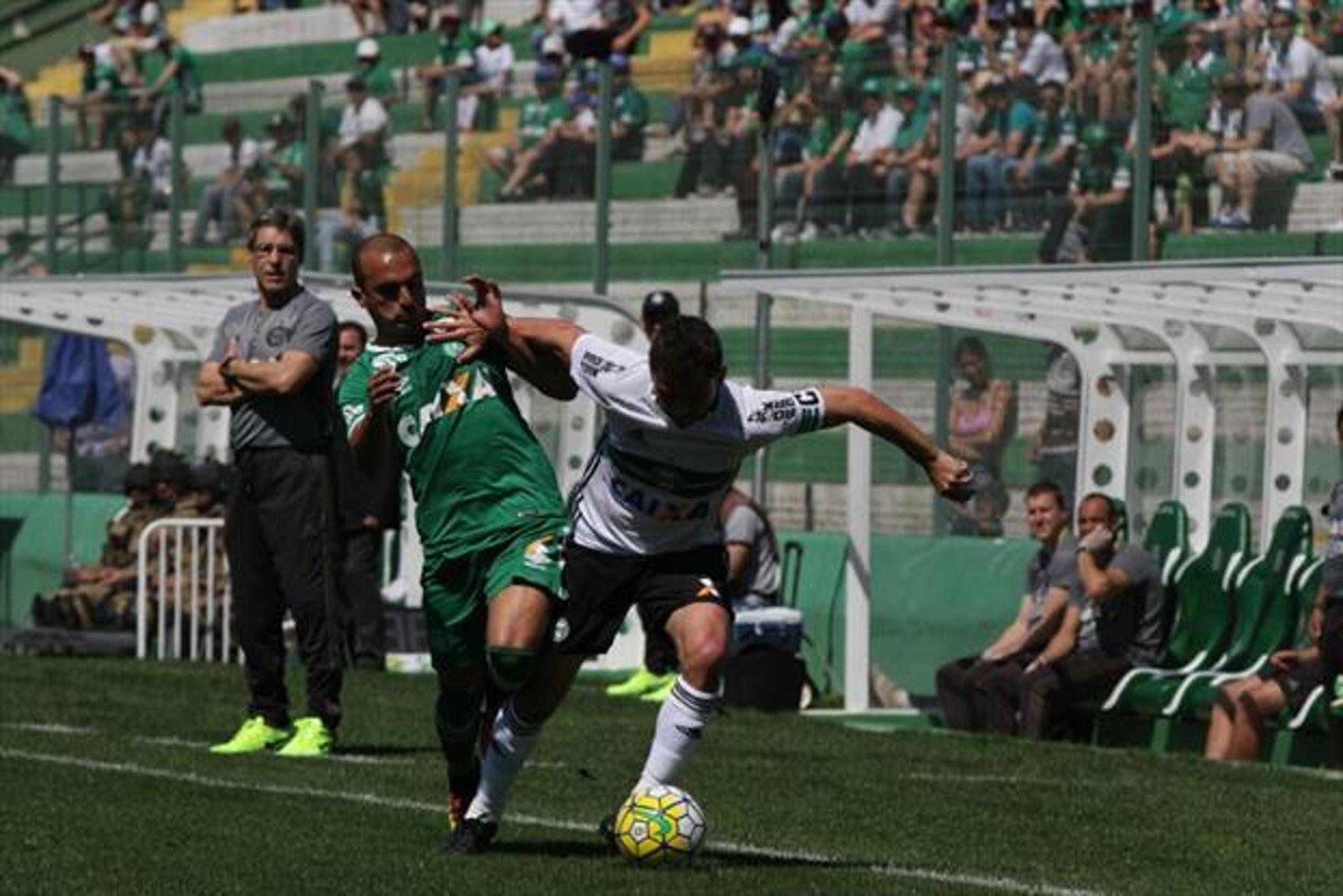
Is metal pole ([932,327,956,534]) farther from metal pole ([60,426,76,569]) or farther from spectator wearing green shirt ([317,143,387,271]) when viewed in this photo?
metal pole ([60,426,76,569])

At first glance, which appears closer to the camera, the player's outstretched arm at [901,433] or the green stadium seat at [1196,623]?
the player's outstretched arm at [901,433]

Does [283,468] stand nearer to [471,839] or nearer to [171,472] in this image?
[471,839]

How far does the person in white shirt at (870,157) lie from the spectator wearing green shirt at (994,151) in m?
0.64

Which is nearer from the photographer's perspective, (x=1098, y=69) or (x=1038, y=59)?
(x=1098, y=69)

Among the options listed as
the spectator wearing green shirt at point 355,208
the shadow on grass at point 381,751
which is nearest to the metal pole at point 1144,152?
the shadow on grass at point 381,751

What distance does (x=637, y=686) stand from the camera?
1955 cm

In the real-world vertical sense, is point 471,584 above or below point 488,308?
below

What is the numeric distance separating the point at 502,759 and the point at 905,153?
11.5 meters

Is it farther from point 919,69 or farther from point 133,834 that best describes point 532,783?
point 919,69

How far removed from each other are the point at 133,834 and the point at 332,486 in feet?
12.5

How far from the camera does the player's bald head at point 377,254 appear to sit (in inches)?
432

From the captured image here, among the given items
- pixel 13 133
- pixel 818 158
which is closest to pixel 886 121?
pixel 818 158

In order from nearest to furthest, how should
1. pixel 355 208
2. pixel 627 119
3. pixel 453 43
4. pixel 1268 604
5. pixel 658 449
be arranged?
pixel 658 449 < pixel 1268 604 < pixel 627 119 < pixel 355 208 < pixel 453 43

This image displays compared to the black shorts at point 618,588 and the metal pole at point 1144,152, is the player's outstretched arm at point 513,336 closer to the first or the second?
the black shorts at point 618,588
